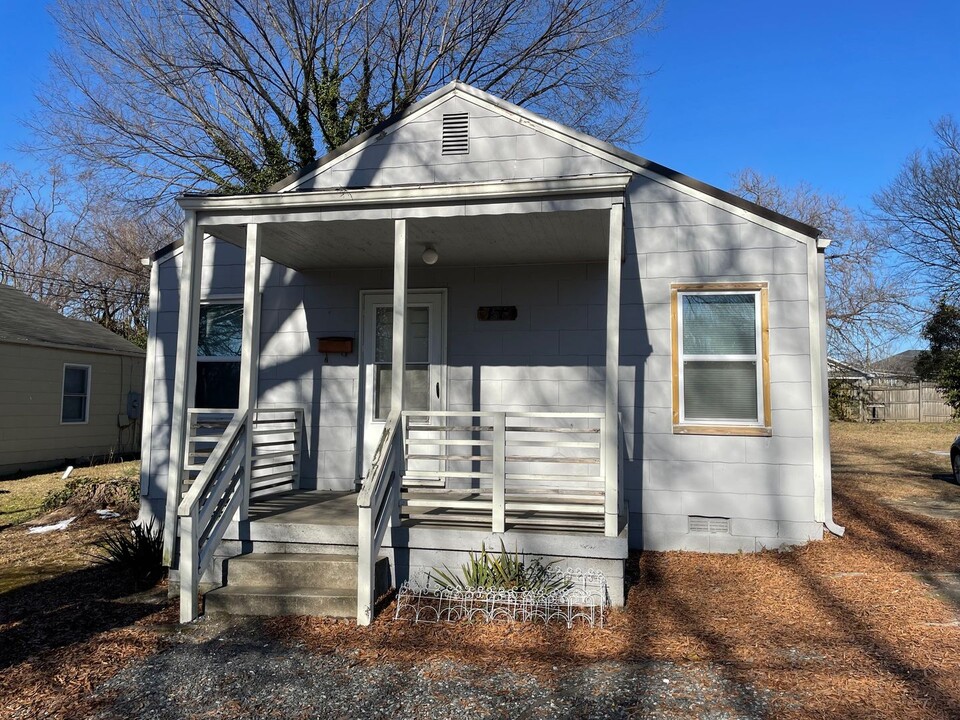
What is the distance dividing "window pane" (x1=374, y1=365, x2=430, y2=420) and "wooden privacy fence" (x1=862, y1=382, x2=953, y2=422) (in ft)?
62.5

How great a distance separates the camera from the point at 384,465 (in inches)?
187

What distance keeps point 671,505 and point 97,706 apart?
4.71m

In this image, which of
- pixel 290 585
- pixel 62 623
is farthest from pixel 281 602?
pixel 62 623

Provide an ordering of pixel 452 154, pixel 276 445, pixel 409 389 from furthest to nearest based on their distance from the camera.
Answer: pixel 452 154, pixel 409 389, pixel 276 445

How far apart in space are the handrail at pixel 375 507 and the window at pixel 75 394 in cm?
1189

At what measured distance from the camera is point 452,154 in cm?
696

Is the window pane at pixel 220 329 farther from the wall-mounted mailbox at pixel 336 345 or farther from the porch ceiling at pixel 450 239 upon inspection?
the wall-mounted mailbox at pixel 336 345

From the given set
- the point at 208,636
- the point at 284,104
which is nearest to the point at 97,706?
the point at 208,636

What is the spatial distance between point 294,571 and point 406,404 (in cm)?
240

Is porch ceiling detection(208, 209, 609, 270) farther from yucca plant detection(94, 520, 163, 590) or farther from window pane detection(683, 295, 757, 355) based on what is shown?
yucca plant detection(94, 520, 163, 590)

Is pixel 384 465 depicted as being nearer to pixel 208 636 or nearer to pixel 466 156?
pixel 208 636

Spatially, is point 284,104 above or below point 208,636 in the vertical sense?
above

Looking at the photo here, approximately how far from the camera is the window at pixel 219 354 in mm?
7039

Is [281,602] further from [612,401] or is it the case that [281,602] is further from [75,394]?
[75,394]
